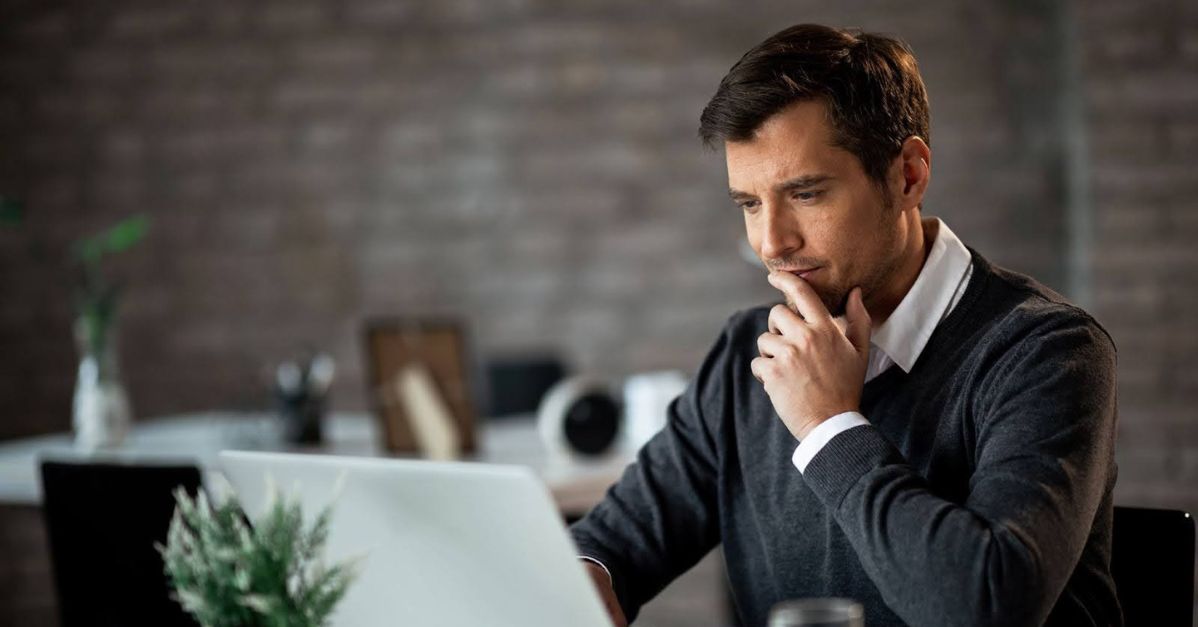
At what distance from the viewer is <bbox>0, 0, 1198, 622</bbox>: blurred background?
403cm

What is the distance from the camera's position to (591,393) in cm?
271

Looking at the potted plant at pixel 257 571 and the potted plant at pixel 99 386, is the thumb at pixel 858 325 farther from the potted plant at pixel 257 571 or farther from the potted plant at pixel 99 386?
the potted plant at pixel 99 386

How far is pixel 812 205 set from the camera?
137 centimetres

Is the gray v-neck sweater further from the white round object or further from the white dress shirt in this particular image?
the white round object

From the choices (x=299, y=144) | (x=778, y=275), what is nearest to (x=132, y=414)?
(x=299, y=144)

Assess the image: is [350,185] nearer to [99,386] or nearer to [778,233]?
[99,386]

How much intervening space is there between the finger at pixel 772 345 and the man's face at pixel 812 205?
8cm

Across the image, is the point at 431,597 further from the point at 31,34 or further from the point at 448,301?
the point at 31,34

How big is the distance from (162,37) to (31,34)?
1.28 ft

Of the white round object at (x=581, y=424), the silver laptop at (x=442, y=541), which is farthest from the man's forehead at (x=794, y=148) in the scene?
the white round object at (x=581, y=424)

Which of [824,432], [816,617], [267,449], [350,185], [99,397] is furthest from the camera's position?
[350,185]

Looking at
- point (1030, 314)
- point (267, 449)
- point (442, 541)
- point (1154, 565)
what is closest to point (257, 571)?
point (442, 541)

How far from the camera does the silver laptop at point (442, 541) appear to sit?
99 cm

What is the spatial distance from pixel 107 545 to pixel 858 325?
128 cm
